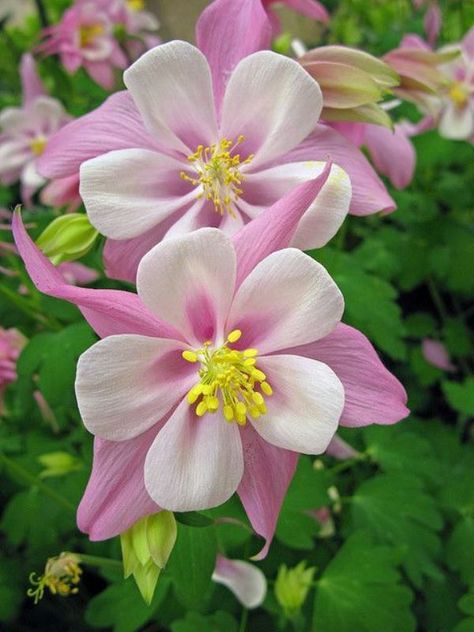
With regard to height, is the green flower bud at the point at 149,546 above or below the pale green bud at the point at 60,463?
above

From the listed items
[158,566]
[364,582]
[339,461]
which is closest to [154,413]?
[158,566]

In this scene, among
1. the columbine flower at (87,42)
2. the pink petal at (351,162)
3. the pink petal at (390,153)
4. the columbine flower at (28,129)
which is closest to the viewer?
the pink petal at (351,162)

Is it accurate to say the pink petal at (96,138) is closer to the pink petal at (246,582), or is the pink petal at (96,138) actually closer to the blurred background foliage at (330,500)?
the blurred background foliage at (330,500)

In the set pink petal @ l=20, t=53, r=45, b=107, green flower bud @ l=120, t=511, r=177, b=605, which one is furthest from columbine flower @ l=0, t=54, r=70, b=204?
green flower bud @ l=120, t=511, r=177, b=605

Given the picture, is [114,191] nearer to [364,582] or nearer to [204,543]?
[204,543]

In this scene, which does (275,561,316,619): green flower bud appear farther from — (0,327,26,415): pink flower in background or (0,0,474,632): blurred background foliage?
(0,327,26,415): pink flower in background

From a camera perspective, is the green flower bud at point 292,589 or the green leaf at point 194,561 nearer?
the green leaf at point 194,561

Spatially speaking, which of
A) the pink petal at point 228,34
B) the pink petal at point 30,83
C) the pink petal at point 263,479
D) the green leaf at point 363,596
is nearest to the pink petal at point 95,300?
the pink petal at point 263,479

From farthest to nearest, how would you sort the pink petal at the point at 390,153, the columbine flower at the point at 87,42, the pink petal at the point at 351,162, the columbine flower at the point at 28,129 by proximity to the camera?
the columbine flower at the point at 87,42
the columbine flower at the point at 28,129
the pink petal at the point at 390,153
the pink petal at the point at 351,162
